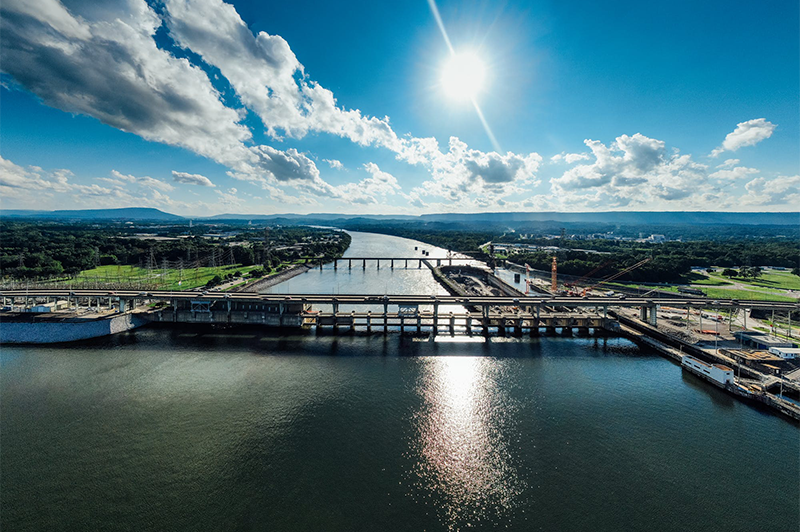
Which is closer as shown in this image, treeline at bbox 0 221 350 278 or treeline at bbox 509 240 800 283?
treeline at bbox 0 221 350 278

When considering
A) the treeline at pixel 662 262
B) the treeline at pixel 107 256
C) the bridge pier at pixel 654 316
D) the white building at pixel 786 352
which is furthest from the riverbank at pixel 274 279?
the white building at pixel 786 352

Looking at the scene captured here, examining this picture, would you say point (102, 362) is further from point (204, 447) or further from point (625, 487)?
point (625, 487)

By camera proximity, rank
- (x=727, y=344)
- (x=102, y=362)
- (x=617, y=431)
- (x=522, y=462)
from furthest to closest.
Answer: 1. (x=727, y=344)
2. (x=102, y=362)
3. (x=617, y=431)
4. (x=522, y=462)

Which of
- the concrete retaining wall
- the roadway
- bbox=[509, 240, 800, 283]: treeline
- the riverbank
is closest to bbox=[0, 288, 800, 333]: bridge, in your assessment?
the roadway

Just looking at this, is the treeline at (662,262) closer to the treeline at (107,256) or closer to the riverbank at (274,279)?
the riverbank at (274,279)

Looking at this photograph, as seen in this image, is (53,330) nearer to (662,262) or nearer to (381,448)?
(381,448)

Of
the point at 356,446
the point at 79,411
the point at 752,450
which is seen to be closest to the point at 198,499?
the point at 356,446

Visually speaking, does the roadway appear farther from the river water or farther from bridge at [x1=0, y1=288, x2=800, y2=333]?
the river water
